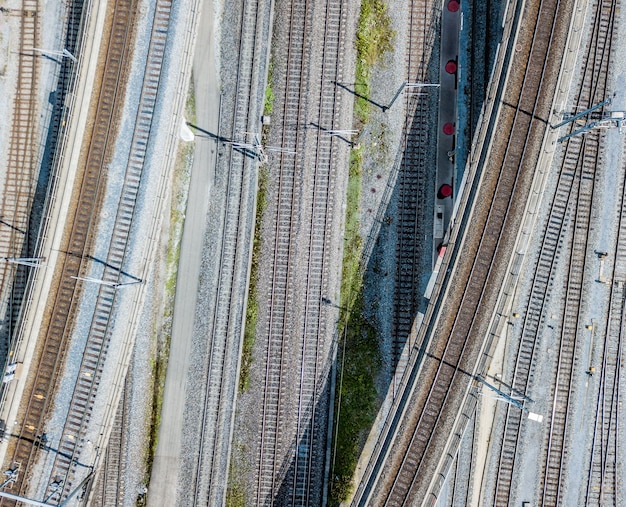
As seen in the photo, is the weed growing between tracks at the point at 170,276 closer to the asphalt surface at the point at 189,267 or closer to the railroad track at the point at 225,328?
the asphalt surface at the point at 189,267

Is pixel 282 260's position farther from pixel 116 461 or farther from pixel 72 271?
pixel 116 461

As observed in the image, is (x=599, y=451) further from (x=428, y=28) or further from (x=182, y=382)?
(x=428, y=28)

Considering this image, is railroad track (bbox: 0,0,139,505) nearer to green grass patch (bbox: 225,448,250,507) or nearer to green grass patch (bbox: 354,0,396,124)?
green grass patch (bbox: 225,448,250,507)

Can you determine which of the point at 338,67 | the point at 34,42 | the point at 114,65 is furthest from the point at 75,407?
the point at 338,67

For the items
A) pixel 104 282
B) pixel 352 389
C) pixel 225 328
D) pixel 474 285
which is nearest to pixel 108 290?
pixel 104 282

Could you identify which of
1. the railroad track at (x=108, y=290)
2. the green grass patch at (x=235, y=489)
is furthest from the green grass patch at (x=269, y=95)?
the green grass patch at (x=235, y=489)
